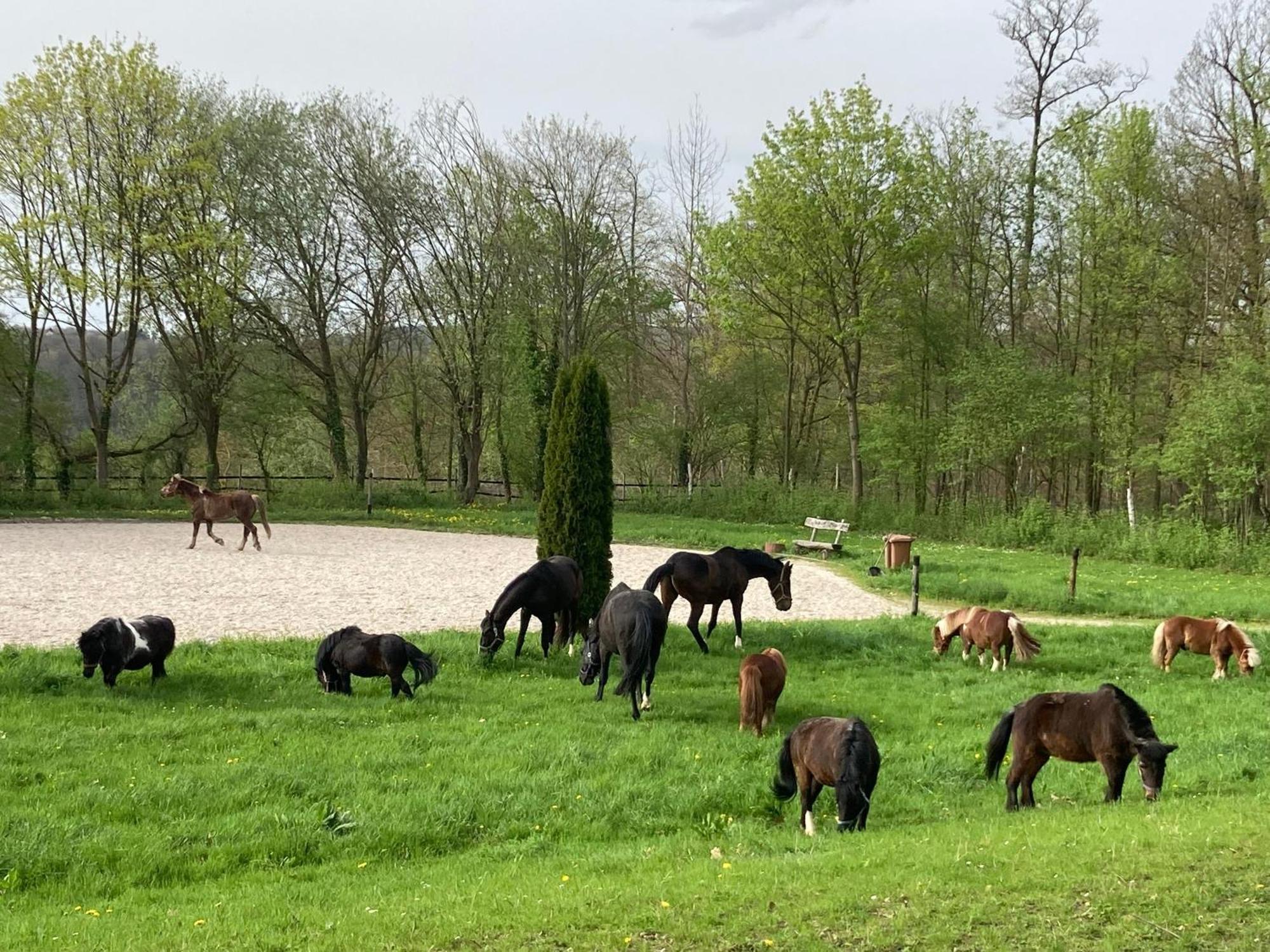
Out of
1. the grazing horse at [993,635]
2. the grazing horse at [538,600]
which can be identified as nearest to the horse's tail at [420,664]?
the grazing horse at [538,600]

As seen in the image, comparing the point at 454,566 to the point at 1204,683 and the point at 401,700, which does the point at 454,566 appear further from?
the point at 1204,683

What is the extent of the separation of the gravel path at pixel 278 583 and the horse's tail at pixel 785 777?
8102 millimetres

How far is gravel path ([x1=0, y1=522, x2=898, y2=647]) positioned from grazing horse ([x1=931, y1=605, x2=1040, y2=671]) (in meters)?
3.61

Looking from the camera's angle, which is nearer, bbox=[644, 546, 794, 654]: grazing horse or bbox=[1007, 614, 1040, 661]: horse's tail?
bbox=[1007, 614, 1040, 661]: horse's tail

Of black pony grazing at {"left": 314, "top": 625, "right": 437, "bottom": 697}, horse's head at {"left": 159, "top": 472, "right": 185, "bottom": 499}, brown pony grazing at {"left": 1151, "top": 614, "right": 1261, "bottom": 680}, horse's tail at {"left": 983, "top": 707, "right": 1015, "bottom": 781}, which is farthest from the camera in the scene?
horse's head at {"left": 159, "top": 472, "right": 185, "bottom": 499}

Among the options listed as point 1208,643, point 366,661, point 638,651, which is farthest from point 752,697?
point 1208,643

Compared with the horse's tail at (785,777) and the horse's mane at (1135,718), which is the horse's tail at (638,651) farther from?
the horse's mane at (1135,718)

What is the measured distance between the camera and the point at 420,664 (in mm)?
9812

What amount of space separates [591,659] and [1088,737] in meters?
5.37

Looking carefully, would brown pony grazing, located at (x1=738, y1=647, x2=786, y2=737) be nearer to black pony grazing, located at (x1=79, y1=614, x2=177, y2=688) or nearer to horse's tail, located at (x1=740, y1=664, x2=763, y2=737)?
horse's tail, located at (x1=740, y1=664, x2=763, y2=737)

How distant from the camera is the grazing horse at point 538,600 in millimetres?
11141

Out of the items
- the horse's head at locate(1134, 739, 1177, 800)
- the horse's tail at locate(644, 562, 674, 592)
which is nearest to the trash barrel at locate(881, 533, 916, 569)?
the horse's tail at locate(644, 562, 674, 592)

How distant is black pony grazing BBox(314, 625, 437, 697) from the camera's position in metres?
9.59

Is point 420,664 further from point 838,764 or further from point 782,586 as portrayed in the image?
point 782,586
